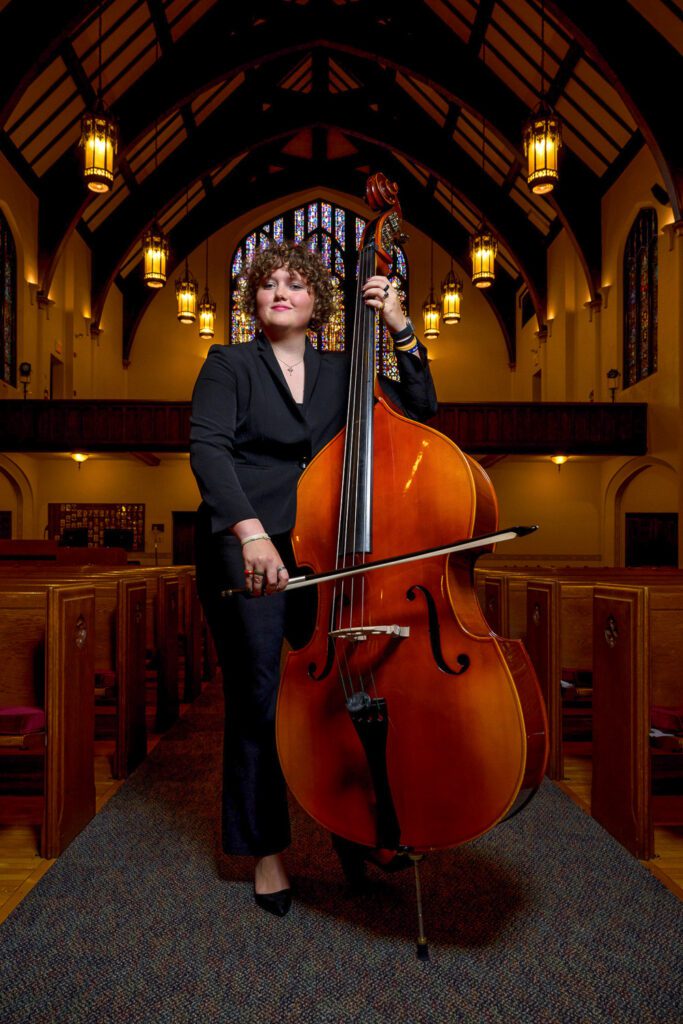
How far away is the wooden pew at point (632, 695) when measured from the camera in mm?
2084

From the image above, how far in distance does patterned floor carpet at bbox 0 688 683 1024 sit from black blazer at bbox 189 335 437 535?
2.88 feet

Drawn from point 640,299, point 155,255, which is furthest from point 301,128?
point 640,299

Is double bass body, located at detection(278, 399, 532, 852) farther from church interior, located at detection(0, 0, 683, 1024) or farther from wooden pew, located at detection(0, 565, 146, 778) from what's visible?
church interior, located at detection(0, 0, 683, 1024)

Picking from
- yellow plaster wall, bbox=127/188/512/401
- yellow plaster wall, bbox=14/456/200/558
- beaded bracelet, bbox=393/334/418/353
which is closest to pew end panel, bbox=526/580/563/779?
beaded bracelet, bbox=393/334/418/353

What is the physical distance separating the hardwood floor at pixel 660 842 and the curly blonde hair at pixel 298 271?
1683mm

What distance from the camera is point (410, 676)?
51.9 inches

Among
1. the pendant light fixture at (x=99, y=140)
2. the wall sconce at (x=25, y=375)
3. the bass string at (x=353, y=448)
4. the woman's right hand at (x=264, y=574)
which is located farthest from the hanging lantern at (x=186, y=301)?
the woman's right hand at (x=264, y=574)

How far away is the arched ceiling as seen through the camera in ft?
26.0

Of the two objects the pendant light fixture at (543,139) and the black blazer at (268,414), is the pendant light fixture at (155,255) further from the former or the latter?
the black blazer at (268,414)

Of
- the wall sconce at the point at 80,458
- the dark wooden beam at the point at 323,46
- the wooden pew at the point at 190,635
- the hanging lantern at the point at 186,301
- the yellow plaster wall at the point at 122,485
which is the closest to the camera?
the wooden pew at the point at 190,635

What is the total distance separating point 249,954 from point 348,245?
52.3ft

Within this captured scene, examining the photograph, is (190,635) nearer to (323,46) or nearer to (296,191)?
(323,46)

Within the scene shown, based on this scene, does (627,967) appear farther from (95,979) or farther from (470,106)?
(470,106)

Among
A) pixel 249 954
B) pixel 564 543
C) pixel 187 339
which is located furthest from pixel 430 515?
pixel 187 339
